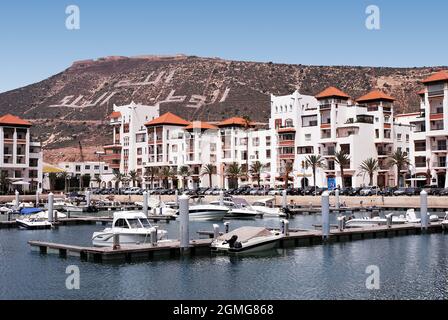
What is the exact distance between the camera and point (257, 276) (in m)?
34.5

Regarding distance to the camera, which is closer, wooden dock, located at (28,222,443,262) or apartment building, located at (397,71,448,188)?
wooden dock, located at (28,222,443,262)

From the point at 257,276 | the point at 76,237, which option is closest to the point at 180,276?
the point at 257,276

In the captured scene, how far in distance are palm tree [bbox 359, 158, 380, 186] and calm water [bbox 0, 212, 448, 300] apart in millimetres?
62107

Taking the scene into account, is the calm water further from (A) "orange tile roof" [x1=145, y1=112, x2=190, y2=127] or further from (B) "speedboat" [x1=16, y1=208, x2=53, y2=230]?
(A) "orange tile roof" [x1=145, y1=112, x2=190, y2=127]

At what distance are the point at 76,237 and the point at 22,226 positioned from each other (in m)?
11.9

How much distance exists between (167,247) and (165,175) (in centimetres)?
9779

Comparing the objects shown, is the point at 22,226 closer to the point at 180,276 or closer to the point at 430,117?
the point at 180,276

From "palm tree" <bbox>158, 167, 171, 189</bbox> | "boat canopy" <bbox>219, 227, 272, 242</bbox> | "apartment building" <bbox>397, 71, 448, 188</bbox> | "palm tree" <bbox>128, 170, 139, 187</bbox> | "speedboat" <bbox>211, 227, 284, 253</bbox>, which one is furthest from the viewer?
"palm tree" <bbox>128, 170, 139, 187</bbox>

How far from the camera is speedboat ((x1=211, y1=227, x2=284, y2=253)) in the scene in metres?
42.0

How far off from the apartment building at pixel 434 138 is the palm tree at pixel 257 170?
2978cm

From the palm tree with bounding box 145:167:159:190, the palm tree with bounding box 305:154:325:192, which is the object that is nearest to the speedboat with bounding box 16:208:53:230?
the palm tree with bounding box 305:154:325:192

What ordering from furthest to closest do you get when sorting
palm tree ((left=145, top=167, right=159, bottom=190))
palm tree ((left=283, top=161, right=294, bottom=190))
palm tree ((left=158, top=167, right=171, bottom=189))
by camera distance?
1. palm tree ((left=145, top=167, right=159, bottom=190))
2. palm tree ((left=158, top=167, right=171, bottom=189))
3. palm tree ((left=283, top=161, right=294, bottom=190))

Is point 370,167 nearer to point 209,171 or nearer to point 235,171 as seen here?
point 235,171

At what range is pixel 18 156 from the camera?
135m
